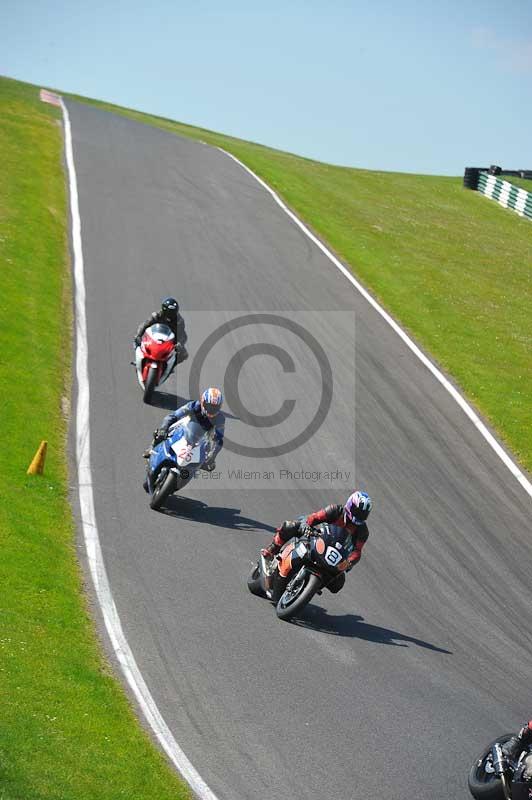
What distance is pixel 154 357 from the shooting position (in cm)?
2027

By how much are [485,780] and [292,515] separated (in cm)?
775

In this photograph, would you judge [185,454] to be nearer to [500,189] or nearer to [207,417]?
[207,417]

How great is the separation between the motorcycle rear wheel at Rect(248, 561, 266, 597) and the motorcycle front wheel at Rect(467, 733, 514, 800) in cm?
434

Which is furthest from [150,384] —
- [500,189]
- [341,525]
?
[500,189]

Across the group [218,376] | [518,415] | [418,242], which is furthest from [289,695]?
[418,242]

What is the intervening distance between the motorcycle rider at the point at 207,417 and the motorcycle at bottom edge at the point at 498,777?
7250 mm

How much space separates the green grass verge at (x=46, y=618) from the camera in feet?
28.2

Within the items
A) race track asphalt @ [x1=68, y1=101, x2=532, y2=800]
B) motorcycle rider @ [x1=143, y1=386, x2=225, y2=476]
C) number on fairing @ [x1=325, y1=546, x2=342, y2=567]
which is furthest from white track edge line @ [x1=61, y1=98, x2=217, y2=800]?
number on fairing @ [x1=325, y1=546, x2=342, y2=567]

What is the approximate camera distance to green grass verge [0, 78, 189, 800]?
28.2 feet

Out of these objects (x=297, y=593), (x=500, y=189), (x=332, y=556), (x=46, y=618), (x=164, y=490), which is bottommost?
(x=46, y=618)

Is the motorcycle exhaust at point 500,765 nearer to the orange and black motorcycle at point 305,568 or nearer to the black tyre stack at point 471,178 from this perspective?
the orange and black motorcycle at point 305,568

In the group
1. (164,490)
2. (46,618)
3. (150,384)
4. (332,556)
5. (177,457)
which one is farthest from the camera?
(150,384)

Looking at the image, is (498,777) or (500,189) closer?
(498,777)

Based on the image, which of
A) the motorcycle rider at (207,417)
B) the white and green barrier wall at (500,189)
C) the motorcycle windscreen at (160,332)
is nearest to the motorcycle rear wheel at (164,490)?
the motorcycle rider at (207,417)
